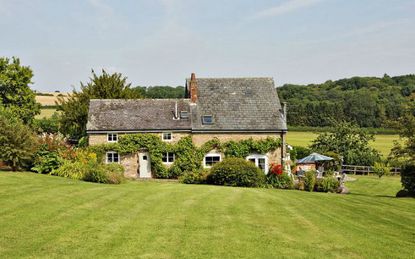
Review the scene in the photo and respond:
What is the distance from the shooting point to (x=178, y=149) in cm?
3528

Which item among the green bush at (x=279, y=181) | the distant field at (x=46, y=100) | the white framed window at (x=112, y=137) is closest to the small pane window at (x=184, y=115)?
the white framed window at (x=112, y=137)

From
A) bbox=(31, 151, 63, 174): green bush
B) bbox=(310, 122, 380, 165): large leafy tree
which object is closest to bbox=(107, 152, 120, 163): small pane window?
bbox=(31, 151, 63, 174): green bush

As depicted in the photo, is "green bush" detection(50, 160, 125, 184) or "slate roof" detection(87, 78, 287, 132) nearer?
"green bush" detection(50, 160, 125, 184)

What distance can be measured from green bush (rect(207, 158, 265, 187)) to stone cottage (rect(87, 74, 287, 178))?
7086 mm

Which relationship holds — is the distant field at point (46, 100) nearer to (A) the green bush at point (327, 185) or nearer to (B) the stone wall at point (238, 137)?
(B) the stone wall at point (238, 137)

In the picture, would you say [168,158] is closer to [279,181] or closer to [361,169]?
[279,181]

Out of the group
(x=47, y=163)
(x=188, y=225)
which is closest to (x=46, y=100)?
(x=47, y=163)

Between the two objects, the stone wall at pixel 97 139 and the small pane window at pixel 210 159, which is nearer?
the stone wall at pixel 97 139

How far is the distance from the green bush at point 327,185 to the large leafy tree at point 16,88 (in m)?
34.8

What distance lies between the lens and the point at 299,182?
29.1m

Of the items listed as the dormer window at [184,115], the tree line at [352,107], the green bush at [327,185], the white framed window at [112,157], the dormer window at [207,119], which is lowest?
the green bush at [327,185]

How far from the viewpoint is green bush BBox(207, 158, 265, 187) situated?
27922 millimetres

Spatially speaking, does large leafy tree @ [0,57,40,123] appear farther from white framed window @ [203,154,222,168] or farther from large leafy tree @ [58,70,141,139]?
white framed window @ [203,154,222,168]

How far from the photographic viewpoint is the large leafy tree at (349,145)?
50.1m
